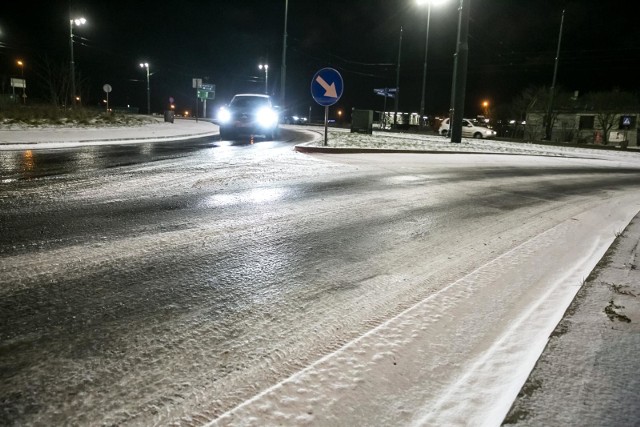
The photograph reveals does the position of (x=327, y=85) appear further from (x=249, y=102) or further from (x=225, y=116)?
(x=225, y=116)

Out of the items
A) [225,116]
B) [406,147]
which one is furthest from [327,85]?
[225,116]

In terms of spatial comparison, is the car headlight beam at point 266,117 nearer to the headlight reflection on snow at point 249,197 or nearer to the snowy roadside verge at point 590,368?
the headlight reflection on snow at point 249,197

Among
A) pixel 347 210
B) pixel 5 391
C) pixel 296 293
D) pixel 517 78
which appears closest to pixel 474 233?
pixel 347 210

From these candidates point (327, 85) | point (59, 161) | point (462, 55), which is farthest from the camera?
point (462, 55)

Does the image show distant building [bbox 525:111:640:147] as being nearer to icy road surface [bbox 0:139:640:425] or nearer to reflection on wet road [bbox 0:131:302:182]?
reflection on wet road [bbox 0:131:302:182]

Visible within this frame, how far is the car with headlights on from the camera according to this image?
582 inches

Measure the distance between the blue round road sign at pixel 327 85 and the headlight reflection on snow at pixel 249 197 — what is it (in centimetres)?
658

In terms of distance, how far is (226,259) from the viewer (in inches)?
124

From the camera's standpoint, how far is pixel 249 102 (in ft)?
49.4

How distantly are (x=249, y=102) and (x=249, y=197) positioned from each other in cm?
1054

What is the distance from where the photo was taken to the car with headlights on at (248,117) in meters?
14.8

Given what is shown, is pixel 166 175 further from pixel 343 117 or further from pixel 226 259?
pixel 343 117

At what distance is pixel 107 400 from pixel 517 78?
77994 millimetres

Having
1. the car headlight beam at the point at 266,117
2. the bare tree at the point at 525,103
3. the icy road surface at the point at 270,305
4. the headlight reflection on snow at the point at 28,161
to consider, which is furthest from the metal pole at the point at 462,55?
the bare tree at the point at 525,103
